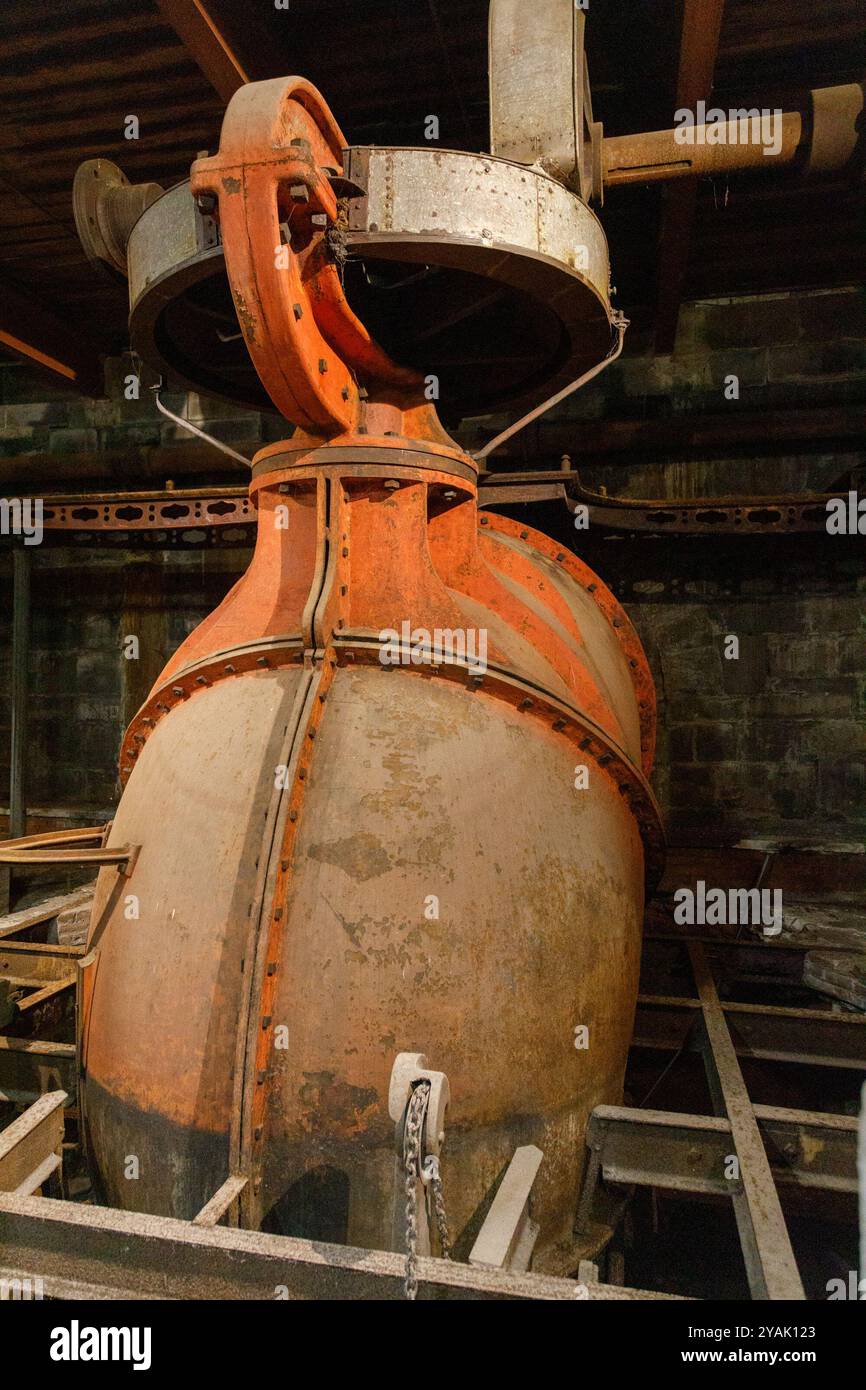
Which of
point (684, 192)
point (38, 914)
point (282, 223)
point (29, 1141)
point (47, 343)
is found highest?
point (47, 343)

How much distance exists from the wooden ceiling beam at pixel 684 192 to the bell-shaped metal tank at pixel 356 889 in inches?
88.4

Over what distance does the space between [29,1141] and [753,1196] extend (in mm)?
1819

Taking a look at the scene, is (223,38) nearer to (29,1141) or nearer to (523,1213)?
(29,1141)

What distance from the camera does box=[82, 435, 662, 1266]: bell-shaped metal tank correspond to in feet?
6.98

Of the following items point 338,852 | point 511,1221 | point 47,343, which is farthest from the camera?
point 47,343

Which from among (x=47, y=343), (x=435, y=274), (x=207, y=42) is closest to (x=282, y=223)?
(x=435, y=274)

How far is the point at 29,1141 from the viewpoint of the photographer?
2.15m

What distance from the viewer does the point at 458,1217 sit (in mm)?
2146

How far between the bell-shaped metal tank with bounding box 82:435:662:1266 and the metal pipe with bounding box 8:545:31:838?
177 inches

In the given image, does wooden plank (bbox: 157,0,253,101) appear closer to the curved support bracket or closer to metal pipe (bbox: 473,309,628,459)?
the curved support bracket

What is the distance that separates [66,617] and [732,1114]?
6.75 meters

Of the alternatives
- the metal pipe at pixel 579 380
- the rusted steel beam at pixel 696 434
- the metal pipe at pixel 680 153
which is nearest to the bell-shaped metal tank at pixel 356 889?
the metal pipe at pixel 579 380

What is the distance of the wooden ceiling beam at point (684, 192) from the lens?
3.37 meters

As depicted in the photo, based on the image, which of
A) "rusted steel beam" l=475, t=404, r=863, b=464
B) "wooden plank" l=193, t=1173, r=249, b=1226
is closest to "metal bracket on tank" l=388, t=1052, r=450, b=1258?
"wooden plank" l=193, t=1173, r=249, b=1226
